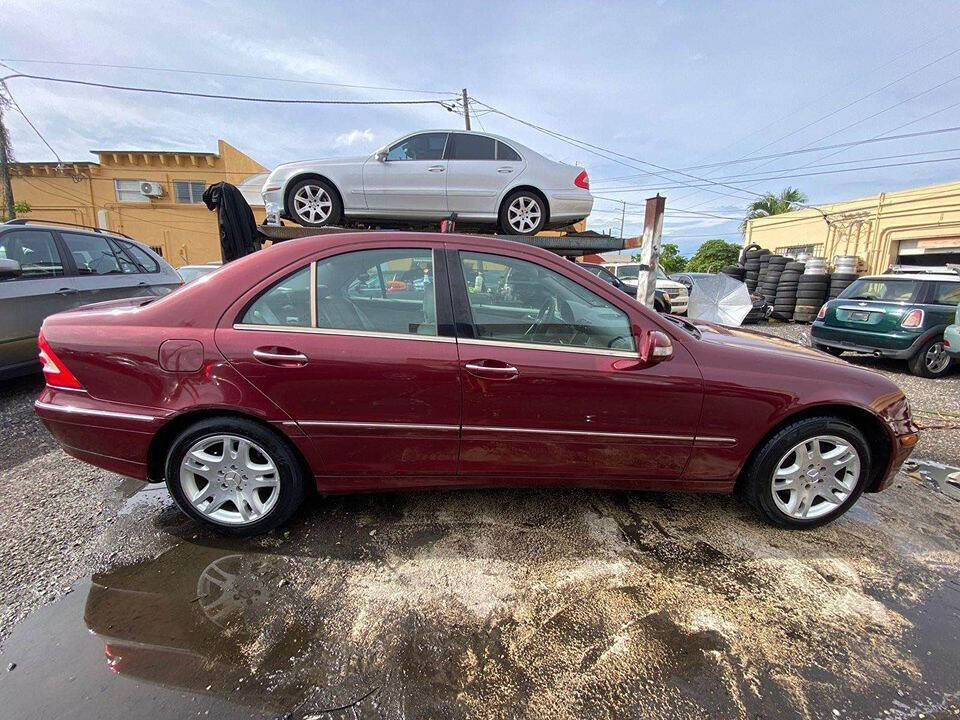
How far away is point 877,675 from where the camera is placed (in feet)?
5.67

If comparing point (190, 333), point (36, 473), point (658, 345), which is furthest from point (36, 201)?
point (658, 345)

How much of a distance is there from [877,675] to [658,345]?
1527 millimetres

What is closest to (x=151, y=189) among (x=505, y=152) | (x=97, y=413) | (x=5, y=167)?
(x=5, y=167)

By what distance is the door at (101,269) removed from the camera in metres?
4.74

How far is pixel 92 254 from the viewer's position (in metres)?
4.94

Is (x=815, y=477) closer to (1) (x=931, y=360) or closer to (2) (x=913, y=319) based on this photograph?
(2) (x=913, y=319)

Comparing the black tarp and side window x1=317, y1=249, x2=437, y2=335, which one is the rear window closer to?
side window x1=317, y1=249, x2=437, y2=335

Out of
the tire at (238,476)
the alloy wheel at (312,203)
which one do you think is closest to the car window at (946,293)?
the alloy wheel at (312,203)

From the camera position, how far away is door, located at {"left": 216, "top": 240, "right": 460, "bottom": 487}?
219cm

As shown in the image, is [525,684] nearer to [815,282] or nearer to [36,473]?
[36,473]

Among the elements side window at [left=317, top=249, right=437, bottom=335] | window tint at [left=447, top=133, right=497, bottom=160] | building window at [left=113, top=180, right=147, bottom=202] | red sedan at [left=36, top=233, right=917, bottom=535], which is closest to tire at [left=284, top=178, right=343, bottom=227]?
window tint at [left=447, top=133, right=497, bottom=160]

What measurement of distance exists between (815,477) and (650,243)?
2.86 metres

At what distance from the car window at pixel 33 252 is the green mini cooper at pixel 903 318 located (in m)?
10.5

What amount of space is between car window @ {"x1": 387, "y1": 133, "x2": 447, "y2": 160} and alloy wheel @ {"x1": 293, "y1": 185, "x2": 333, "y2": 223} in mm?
874
